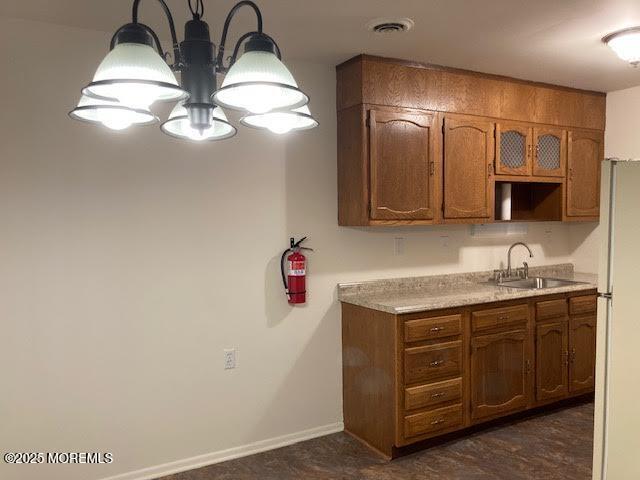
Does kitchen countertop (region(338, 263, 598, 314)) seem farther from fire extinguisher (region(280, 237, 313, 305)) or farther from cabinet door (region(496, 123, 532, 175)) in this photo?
cabinet door (region(496, 123, 532, 175))

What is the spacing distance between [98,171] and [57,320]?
0.78m

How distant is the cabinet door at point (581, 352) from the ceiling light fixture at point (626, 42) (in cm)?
177

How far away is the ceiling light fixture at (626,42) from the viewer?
2.70 meters

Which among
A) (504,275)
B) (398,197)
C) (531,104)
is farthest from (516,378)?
(531,104)

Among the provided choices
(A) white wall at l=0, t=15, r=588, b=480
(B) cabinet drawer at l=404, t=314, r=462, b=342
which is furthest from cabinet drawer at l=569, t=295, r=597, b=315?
(A) white wall at l=0, t=15, r=588, b=480

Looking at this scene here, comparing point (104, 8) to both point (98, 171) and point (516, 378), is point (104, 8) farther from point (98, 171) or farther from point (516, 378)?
point (516, 378)

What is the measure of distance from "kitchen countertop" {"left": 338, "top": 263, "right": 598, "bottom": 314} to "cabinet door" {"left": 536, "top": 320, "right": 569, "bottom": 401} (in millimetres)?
268

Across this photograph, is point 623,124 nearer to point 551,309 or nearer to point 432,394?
point 551,309

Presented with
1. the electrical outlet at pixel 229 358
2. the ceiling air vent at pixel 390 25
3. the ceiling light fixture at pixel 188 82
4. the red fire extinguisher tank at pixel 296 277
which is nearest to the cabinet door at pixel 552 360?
the red fire extinguisher tank at pixel 296 277

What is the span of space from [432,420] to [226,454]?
123 centimetres

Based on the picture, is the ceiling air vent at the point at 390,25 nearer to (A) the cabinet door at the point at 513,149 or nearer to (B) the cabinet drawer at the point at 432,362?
(A) the cabinet door at the point at 513,149

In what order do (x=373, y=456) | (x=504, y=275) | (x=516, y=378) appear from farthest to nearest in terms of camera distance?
(x=504, y=275) < (x=516, y=378) < (x=373, y=456)

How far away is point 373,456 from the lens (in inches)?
120

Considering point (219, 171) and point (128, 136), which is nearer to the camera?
point (128, 136)
